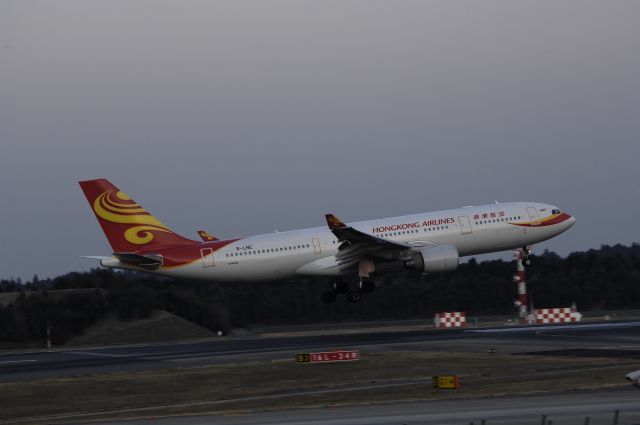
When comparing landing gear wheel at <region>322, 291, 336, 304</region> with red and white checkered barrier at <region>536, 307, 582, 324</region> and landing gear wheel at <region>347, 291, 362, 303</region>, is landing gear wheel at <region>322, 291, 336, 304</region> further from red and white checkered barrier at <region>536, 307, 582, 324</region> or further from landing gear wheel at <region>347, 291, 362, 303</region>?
red and white checkered barrier at <region>536, 307, 582, 324</region>

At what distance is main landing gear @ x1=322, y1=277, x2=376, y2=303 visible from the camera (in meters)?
59.2

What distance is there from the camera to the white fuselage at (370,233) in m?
58.1

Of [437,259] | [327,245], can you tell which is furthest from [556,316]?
[327,245]

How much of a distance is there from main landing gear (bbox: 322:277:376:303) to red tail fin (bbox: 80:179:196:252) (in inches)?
341

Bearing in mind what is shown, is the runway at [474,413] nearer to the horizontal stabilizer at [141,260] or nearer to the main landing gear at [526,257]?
the horizontal stabilizer at [141,260]

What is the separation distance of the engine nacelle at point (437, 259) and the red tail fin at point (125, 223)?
42.8 ft

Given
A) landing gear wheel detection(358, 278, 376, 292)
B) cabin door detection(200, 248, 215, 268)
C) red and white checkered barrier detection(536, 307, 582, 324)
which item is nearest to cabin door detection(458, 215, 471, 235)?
landing gear wheel detection(358, 278, 376, 292)

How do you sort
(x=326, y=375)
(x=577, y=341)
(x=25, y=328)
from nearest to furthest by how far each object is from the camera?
(x=326, y=375) < (x=577, y=341) < (x=25, y=328)

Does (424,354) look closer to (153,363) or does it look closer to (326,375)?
(326,375)

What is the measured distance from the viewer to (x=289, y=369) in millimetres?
38312

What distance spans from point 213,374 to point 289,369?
2.78 metres

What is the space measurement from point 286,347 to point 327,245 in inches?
445

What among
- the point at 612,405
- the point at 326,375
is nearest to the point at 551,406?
the point at 612,405

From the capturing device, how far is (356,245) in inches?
2263
